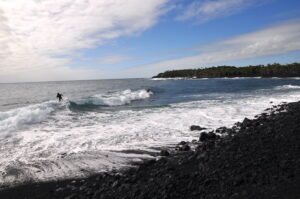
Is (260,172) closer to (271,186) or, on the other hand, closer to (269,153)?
(271,186)

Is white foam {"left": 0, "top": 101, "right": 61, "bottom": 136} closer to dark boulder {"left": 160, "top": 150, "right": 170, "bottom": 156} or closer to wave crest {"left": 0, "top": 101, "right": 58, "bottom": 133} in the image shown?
wave crest {"left": 0, "top": 101, "right": 58, "bottom": 133}

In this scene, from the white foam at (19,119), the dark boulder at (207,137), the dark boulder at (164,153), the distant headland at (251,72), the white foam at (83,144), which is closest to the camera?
the white foam at (83,144)

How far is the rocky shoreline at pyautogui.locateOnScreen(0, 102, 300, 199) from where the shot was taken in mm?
4695

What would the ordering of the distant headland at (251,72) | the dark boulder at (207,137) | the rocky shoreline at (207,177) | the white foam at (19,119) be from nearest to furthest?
1. the rocky shoreline at (207,177)
2. the dark boulder at (207,137)
3. the white foam at (19,119)
4. the distant headland at (251,72)

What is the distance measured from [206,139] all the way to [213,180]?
3711 millimetres

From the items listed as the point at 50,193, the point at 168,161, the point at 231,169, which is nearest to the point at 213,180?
the point at 231,169

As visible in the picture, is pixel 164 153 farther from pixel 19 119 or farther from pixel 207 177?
pixel 19 119

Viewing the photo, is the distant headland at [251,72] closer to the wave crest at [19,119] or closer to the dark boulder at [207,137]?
the dark boulder at [207,137]

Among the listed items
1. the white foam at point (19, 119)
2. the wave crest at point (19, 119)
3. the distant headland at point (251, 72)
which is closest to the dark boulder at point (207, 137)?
the white foam at point (19, 119)

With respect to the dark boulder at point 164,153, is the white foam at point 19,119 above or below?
above

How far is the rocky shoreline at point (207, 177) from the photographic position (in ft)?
15.4

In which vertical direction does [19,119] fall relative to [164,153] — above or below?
above

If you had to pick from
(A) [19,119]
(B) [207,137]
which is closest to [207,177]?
(B) [207,137]

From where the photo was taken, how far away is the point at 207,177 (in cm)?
540
